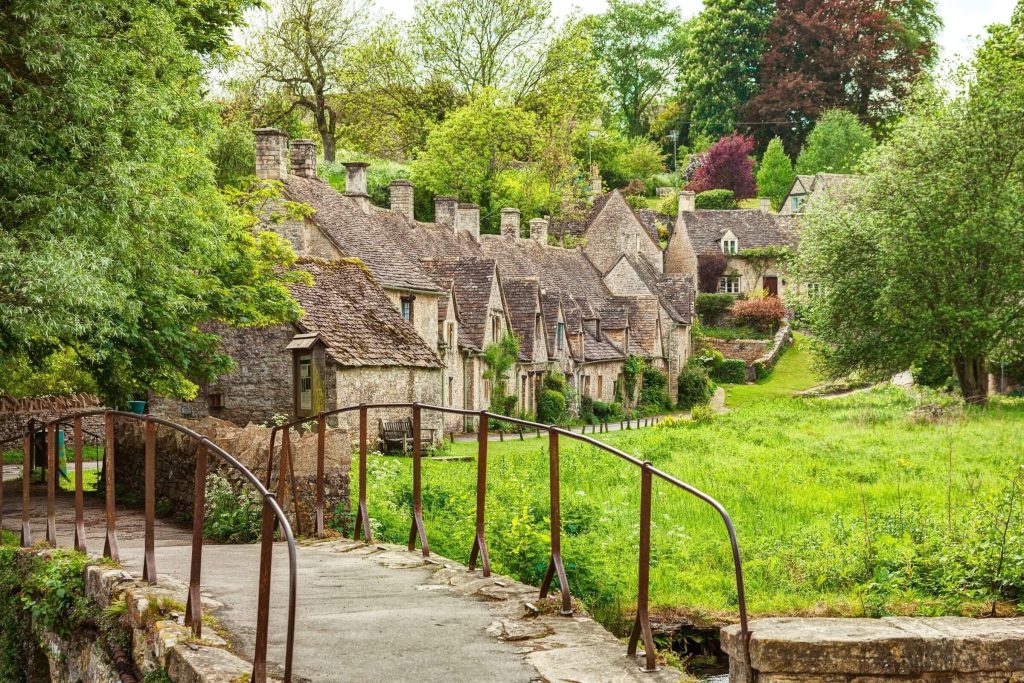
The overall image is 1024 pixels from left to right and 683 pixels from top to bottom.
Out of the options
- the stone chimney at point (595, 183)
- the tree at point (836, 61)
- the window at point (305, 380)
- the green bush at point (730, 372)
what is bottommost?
the green bush at point (730, 372)

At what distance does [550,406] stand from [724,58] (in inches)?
2687

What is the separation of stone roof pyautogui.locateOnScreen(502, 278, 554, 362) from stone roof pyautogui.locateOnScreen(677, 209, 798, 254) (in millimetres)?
33426

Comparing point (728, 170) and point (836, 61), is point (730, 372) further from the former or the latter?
point (836, 61)

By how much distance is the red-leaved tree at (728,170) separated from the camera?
4016 inches

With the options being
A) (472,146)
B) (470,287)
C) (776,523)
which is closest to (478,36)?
(472,146)

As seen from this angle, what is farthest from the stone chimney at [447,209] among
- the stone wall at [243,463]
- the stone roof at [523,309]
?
the stone wall at [243,463]

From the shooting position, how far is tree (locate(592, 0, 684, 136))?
116 metres

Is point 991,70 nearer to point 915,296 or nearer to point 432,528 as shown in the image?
point 915,296

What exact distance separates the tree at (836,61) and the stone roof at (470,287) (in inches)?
2568

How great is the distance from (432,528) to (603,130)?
93694mm

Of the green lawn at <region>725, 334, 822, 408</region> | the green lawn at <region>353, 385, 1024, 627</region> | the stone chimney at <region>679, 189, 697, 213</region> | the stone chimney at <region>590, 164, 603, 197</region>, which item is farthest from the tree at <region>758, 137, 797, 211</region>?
the green lawn at <region>353, 385, 1024, 627</region>

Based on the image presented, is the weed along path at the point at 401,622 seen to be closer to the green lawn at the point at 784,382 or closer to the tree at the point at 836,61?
the green lawn at the point at 784,382

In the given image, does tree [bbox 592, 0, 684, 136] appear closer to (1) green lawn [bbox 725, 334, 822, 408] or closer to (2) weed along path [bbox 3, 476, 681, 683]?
(1) green lawn [bbox 725, 334, 822, 408]

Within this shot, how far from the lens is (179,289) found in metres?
20.2
